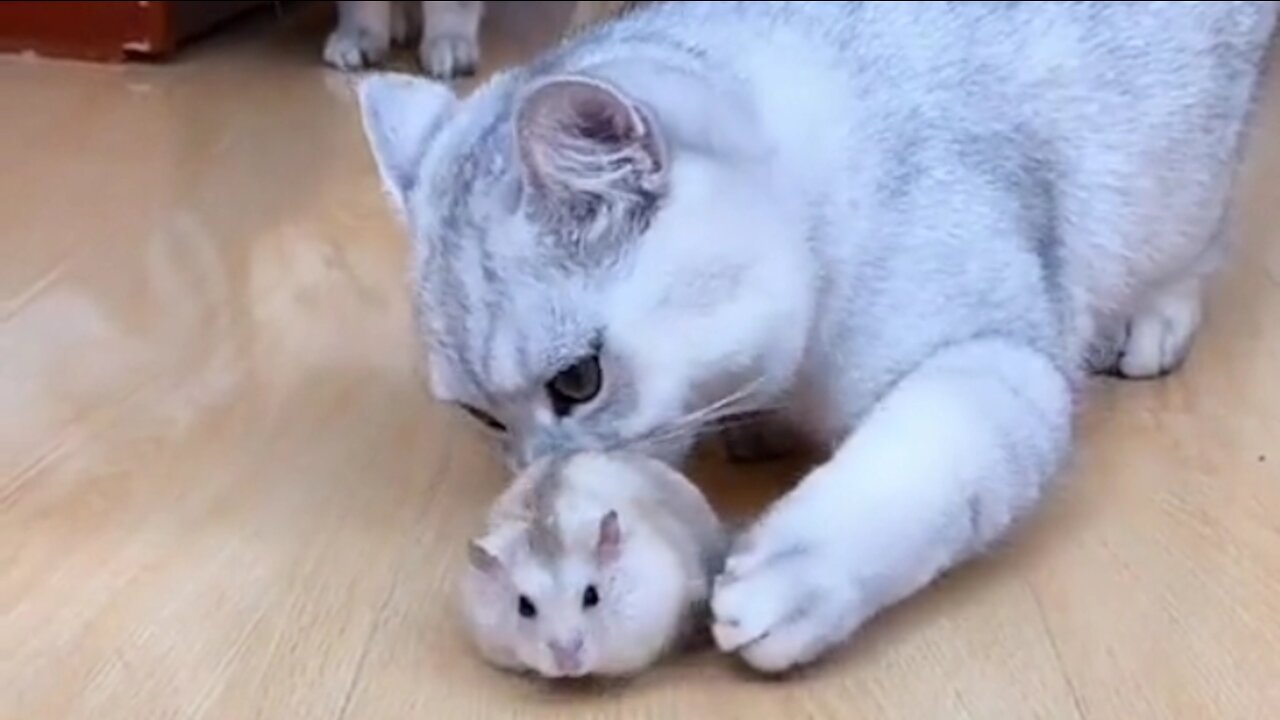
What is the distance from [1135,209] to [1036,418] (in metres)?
0.32

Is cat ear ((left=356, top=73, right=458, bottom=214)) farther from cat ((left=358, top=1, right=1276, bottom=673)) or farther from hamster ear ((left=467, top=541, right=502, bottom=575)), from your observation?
hamster ear ((left=467, top=541, right=502, bottom=575))

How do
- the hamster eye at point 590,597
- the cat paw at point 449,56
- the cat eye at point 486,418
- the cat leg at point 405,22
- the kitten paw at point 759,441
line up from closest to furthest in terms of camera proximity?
1. the hamster eye at point 590,597
2. the cat eye at point 486,418
3. the kitten paw at point 759,441
4. the cat paw at point 449,56
5. the cat leg at point 405,22

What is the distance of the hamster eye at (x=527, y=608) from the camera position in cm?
106

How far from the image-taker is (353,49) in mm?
3090

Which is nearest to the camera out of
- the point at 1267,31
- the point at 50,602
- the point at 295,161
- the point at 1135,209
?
the point at 50,602

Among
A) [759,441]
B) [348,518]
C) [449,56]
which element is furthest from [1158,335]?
[449,56]

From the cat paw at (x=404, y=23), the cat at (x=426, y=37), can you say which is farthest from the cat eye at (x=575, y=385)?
the cat paw at (x=404, y=23)

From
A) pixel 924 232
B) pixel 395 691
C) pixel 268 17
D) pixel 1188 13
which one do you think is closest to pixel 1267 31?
pixel 1188 13

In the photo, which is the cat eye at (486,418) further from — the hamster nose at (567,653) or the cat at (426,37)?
the cat at (426,37)

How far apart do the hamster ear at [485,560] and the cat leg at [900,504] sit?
0.40 ft

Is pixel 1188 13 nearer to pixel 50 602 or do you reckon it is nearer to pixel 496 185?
pixel 496 185

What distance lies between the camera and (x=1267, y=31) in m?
1.63

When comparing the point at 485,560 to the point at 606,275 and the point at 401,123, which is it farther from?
the point at 401,123

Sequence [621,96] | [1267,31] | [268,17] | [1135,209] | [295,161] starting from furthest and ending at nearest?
1. [268,17]
2. [295,161]
3. [1267,31]
4. [1135,209]
5. [621,96]
